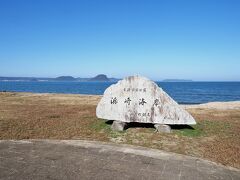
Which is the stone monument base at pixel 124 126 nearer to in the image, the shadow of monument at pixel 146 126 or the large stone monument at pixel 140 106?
the large stone monument at pixel 140 106

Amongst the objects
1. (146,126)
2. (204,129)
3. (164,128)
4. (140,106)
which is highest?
(140,106)

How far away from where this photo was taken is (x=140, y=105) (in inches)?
529

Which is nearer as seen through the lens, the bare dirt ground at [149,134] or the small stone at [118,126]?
the bare dirt ground at [149,134]

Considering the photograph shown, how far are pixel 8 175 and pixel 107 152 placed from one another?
11.0 feet

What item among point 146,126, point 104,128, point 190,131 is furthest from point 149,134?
point 104,128

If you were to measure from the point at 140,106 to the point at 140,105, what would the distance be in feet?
0.16

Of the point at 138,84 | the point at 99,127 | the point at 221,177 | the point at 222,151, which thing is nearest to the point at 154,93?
the point at 138,84

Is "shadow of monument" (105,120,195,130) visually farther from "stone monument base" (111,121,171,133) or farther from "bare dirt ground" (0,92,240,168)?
"stone monument base" (111,121,171,133)

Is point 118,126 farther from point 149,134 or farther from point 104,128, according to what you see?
point 149,134

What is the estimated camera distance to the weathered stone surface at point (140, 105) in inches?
511

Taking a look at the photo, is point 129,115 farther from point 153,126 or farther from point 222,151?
point 222,151

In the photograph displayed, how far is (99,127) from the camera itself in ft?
46.1

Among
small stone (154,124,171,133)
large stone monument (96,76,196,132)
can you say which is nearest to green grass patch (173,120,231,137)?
small stone (154,124,171,133)

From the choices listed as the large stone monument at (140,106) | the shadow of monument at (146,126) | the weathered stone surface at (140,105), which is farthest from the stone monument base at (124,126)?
the shadow of monument at (146,126)
